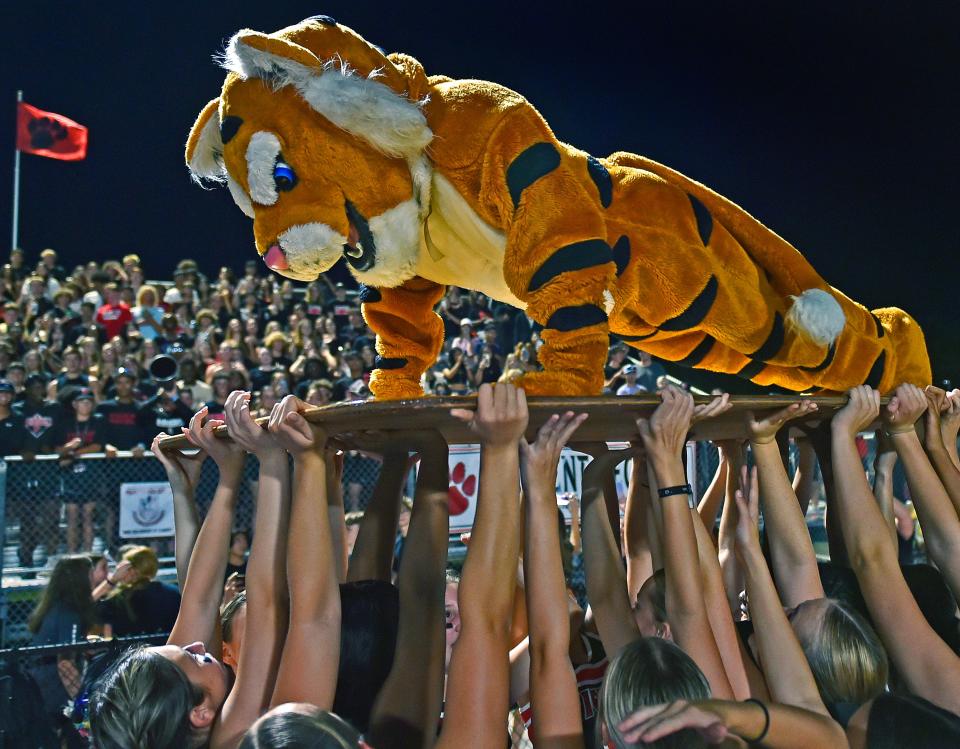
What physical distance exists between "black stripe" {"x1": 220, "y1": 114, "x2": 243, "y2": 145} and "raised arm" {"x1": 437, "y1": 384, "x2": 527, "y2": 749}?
133 centimetres

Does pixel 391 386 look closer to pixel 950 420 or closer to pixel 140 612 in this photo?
pixel 950 420

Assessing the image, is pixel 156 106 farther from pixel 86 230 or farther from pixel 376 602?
pixel 376 602

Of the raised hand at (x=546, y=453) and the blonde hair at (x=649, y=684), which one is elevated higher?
the raised hand at (x=546, y=453)

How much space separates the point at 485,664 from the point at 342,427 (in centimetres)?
61

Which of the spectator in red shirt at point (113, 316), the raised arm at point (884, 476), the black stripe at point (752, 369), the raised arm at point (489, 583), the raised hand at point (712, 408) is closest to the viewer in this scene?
the raised arm at point (489, 583)

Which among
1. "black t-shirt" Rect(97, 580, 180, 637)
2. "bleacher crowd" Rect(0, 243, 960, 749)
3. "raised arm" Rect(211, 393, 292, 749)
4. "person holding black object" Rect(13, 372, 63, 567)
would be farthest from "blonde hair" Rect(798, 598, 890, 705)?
"person holding black object" Rect(13, 372, 63, 567)

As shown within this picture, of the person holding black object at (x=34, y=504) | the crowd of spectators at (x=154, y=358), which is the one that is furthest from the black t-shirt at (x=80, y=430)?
the person holding black object at (x=34, y=504)

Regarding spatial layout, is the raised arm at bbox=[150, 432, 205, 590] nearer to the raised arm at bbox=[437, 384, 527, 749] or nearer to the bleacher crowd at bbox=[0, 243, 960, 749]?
the bleacher crowd at bbox=[0, 243, 960, 749]

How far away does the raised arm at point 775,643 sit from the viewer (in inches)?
72.4

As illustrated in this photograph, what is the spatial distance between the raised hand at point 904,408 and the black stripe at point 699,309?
77 centimetres

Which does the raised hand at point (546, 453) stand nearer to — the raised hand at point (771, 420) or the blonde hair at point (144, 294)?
the raised hand at point (771, 420)

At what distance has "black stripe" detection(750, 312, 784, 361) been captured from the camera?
316 cm

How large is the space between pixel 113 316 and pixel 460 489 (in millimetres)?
5182

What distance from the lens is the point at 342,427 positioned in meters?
2.03
